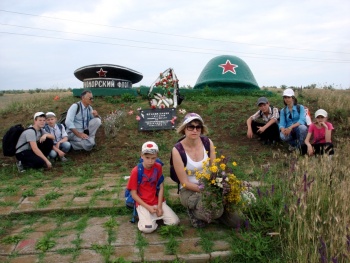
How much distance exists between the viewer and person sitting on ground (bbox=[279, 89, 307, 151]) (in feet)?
22.5

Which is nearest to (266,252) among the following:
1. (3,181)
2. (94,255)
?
(94,255)

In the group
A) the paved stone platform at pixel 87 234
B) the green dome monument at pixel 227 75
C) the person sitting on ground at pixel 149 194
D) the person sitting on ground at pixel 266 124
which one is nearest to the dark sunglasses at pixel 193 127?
the person sitting on ground at pixel 149 194

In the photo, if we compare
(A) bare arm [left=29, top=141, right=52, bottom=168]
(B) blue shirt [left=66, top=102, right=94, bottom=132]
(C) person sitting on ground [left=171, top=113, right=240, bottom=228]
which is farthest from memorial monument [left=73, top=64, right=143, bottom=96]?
(C) person sitting on ground [left=171, top=113, right=240, bottom=228]

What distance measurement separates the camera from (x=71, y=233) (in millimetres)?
3879

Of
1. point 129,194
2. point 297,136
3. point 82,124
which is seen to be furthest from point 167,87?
point 129,194

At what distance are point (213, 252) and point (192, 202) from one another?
67 cm

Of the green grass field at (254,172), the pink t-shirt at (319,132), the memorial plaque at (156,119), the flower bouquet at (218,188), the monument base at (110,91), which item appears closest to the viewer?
the green grass field at (254,172)

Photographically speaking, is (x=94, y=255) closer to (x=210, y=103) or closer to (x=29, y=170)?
(x=29, y=170)

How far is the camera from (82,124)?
25.2 feet

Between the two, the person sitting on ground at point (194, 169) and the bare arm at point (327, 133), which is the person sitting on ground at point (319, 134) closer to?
the bare arm at point (327, 133)

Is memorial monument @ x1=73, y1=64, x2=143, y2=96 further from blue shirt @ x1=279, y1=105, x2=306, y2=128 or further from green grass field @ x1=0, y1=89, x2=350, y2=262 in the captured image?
blue shirt @ x1=279, y1=105, x2=306, y2=128

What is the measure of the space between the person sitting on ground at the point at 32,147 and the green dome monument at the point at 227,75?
711 cm

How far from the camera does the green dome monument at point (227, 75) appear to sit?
39.9 ft

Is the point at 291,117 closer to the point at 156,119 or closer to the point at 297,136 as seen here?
the point at 297,136
